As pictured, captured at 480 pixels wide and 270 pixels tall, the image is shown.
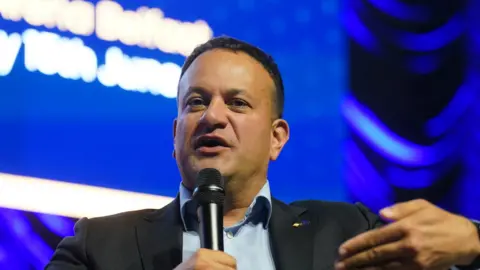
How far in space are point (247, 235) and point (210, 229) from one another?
0.48 metres

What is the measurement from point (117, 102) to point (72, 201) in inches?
15.4

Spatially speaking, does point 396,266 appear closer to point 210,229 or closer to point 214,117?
point 210,229

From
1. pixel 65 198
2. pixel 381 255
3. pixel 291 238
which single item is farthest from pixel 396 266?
pixel 65 198

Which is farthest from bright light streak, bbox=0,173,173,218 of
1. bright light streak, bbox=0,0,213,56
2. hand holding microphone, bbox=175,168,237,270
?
hand holding microphone, bbox=175,168,237,270

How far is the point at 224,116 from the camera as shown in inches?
64.6

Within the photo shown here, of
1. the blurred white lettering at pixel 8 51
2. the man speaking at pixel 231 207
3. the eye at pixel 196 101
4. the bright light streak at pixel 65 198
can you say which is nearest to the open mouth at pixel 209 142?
the man speaking at pixel 231 207

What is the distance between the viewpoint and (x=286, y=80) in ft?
8.86

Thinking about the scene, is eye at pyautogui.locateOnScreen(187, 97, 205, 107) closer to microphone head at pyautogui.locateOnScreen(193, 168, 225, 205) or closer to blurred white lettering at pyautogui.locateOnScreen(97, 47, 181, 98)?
microphone head at pyautogui.locateOnScreen(193, 168, 225, 205)

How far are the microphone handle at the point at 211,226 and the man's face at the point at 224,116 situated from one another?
351mm

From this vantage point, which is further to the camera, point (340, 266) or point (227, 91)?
point (227, 91)

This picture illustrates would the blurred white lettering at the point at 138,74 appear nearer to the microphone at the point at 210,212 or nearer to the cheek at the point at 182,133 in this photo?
the cheek at the point at 182,133

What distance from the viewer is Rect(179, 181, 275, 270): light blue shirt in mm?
1630

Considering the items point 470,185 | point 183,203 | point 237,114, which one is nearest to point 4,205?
point 183,203

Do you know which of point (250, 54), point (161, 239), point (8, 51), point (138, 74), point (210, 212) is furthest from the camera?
point (138, 74)
